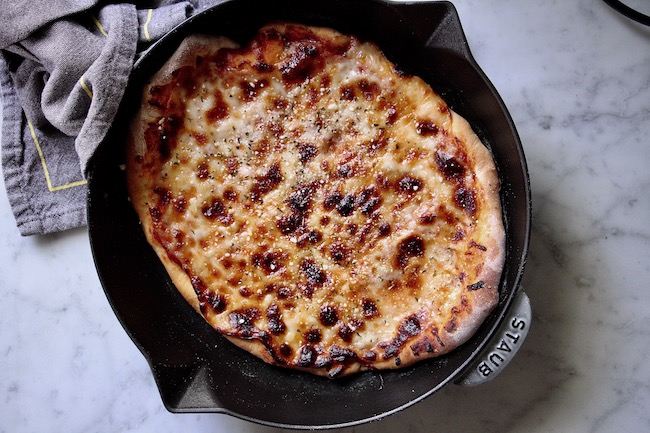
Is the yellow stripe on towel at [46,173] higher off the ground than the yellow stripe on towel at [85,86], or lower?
lower

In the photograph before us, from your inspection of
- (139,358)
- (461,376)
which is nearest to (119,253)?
(139,358)

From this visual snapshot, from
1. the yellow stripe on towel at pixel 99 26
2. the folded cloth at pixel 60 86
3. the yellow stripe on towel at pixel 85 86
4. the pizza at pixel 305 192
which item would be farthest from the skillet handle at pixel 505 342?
the yellow stripe on towel at pixel 99 26

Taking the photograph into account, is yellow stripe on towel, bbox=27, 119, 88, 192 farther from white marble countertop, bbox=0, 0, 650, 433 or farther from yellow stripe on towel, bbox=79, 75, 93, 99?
yellow stripe on towel, bbox=79, 75, 93, 99

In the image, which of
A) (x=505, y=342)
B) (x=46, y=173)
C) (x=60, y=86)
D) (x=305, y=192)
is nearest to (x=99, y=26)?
(x=60, y=86)

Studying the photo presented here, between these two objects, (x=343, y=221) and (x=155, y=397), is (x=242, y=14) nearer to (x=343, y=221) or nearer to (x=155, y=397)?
(x=343, y=221)

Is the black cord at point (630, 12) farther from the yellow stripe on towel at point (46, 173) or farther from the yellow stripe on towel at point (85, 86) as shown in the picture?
the yellow stripe on towel at point (46, 173)

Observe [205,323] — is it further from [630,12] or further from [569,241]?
[630,12]

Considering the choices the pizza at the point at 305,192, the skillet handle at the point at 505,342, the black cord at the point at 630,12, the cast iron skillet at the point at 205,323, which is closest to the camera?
the skillet handle at the point at 505,342
